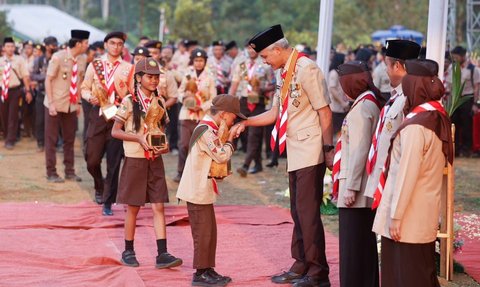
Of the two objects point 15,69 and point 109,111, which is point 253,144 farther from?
point 15,69

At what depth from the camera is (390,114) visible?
6480mm

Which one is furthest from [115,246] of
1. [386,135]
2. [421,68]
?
[421,68]

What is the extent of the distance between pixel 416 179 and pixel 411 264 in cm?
59

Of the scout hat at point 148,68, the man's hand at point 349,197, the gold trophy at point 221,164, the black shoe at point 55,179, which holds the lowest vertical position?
the black shoe at point 55,179

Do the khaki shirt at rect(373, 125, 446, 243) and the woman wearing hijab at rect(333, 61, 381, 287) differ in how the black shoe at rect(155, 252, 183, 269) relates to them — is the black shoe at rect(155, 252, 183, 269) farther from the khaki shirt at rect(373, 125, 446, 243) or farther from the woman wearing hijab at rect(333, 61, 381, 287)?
the khaki shirt at rect(373, 125, 446, 243)

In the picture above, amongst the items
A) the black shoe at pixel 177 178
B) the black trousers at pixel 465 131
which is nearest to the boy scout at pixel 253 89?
the black shoe at pixel 177 178

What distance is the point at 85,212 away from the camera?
1102 cm

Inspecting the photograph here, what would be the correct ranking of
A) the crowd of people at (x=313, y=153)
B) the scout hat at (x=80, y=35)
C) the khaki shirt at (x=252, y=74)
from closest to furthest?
the crowd of people at (x=313, y=153), the scout hat at (x=80, y=35), the khaki shirt at (x=252, y=74)

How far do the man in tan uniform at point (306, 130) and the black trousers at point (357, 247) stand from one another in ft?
1.78

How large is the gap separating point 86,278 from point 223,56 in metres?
12.9

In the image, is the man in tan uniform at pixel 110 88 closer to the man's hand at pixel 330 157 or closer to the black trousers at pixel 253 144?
the man's hand at pixel 330 157

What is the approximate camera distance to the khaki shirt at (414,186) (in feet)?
19.6

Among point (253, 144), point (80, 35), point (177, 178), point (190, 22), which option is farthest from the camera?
point (190, 22)

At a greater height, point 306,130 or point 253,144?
point 306,130
